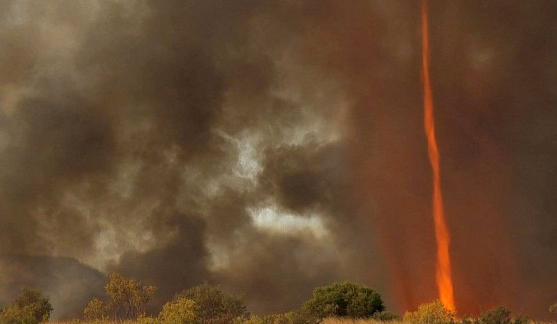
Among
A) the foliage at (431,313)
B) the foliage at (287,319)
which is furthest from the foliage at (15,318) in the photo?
the foliage at (431,313)

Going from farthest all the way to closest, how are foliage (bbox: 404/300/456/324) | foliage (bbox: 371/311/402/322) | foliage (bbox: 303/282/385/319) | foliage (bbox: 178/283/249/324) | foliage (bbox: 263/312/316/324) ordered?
foliage (bbox: 303/282/385/319)
foliage (bbox: 371/311/402/322)
foliage (bbox: 404/300/456/324)
foliage (bbox: 178/283/249/324)
foliage (bbox: 263/312/316/324)

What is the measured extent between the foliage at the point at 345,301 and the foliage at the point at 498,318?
1218cm

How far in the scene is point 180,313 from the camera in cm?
3075

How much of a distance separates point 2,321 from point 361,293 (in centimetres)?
2933

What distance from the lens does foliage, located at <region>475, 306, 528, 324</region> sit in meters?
36.9

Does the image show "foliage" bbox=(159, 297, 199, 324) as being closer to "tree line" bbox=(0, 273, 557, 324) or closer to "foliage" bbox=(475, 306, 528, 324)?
"tree line" bbox=(0, 273, 557, 324)

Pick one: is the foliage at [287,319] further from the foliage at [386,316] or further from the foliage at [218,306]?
the foliage at [386,316]

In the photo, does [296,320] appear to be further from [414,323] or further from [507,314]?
[507,314]

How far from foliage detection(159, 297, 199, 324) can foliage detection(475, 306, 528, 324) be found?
54.3ft

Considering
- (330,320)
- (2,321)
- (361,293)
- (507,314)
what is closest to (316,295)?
(361,293)

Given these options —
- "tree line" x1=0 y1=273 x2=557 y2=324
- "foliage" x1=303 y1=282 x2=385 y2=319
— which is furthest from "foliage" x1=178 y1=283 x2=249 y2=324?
"foliage" x1=303 y1=282 x2=385 y2=319

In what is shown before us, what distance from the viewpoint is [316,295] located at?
50750 mm

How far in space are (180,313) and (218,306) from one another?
570cm

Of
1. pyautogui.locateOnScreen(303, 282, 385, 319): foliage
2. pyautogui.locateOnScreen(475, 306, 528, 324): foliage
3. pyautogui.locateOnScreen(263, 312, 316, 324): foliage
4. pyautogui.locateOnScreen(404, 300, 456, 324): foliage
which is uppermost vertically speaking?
pyautogui.locateOnScreen(303, 282, 385, 319): foliage
